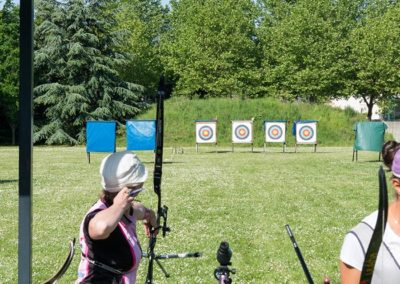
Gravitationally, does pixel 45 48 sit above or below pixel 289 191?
above

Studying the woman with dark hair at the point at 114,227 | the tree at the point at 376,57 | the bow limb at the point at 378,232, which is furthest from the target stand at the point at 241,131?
the bow limb at the point at 378,232

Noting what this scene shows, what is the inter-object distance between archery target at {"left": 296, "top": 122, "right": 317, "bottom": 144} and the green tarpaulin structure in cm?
881

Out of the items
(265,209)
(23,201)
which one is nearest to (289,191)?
(265,209)

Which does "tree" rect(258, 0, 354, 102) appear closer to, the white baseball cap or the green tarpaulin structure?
the green tarpaulin structure

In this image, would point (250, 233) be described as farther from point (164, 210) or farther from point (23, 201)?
point (23, 201)

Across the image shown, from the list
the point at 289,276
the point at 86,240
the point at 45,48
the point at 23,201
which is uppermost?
the point at 45,48

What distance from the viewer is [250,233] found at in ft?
22.8

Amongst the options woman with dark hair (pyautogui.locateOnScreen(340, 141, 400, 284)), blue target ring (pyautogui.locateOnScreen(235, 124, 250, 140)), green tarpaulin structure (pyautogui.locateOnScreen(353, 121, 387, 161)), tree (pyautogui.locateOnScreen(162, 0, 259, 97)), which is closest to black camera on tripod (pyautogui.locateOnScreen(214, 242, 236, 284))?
woman with dark hair (pyautogui.locateOnScreen(340, 141, 400, 284))

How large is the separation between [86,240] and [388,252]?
137 centimetres

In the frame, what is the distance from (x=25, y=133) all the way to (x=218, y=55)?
1506 inches

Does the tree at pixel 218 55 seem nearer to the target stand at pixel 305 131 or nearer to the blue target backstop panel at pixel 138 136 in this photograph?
the target stand at pixel 305 131

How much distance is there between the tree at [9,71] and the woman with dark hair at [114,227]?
1347 inches

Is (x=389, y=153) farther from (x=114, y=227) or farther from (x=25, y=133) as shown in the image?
(x=25, y=133)

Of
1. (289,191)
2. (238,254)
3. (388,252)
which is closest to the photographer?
(388,252)
